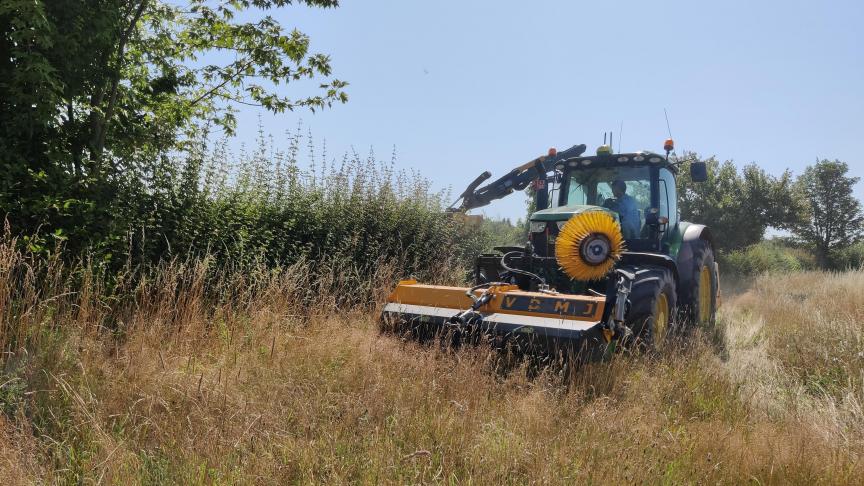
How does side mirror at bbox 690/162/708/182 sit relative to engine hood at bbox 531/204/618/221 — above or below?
above

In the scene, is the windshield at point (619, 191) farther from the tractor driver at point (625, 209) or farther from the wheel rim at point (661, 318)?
the wheel rim at point (661, 318)

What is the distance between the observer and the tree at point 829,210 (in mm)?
25953

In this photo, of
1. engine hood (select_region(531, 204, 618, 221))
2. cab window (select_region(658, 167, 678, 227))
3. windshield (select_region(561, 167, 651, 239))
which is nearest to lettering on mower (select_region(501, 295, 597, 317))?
engine hood (select_region(531, 204, 618, 221))

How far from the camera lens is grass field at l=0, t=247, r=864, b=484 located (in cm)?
295

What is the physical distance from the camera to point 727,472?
3133mm

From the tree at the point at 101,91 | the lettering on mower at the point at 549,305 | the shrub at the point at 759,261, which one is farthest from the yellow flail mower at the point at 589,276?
the shrub at the point at 759,261

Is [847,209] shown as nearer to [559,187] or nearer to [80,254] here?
[559,187]

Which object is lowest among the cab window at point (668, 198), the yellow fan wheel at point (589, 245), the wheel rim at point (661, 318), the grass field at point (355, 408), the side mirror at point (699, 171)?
the grass field at point (355, 408)

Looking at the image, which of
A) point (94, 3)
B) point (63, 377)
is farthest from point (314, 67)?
point (63, 377)

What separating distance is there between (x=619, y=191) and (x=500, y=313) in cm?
269

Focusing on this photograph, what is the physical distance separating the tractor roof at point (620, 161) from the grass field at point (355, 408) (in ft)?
7.04

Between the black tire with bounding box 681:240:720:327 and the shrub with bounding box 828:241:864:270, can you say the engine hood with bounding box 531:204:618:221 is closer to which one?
the black tire with bounding box 681:240:720:327

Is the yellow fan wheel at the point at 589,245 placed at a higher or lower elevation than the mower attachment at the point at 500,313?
higher

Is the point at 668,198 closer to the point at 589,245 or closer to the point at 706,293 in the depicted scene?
the point at 706,293
